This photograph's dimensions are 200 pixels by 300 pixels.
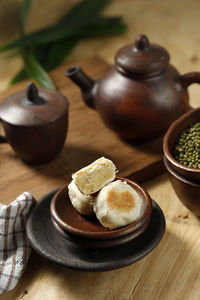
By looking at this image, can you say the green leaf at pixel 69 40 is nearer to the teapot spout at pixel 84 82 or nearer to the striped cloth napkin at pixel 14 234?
the teapot spout at pixel 84 82

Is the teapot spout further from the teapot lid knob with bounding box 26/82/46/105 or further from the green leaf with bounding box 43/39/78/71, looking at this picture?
the green leaf with bounding box 43/39/78/71

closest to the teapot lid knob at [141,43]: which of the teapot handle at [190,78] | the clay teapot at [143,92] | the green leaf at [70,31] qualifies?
the clay teapot at [143,92]

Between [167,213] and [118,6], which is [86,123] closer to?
[167,213]

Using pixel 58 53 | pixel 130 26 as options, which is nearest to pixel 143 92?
pixel 58 53

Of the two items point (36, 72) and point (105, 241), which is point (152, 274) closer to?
point (105, 241)

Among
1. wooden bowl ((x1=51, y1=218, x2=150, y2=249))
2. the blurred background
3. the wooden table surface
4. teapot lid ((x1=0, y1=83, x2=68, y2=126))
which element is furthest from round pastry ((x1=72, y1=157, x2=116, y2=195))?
the blurred background

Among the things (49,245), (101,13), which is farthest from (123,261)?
(101,13)
